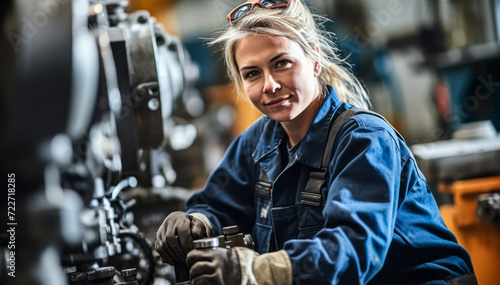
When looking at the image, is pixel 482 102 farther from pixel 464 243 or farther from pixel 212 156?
pixel 212 156

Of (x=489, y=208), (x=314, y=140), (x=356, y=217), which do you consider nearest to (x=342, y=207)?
(x=356, y=217)

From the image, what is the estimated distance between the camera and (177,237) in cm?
147

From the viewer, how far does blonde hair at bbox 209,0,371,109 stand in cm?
143

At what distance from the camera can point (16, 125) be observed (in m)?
1.99

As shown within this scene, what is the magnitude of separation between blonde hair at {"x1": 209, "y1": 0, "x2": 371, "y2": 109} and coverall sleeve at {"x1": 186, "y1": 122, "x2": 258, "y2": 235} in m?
0.26

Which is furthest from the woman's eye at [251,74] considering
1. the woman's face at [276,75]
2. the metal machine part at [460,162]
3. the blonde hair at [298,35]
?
the metal machine part at [460,162]

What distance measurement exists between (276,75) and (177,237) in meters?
0.55

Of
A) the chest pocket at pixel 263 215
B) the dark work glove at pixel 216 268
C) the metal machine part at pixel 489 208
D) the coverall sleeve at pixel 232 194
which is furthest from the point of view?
the metal machine part at pixel 489 208

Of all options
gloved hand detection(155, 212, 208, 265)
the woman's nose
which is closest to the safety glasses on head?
the woman's nose

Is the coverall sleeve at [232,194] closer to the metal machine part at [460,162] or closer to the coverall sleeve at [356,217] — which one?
the coverall sleeve at [356,217]

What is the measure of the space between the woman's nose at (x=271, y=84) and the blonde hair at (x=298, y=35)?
0.41 feet

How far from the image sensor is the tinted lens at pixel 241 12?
151 cm

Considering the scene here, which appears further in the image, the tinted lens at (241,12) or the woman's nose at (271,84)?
the tinted lens at (241,12)

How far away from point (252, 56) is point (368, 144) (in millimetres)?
415
